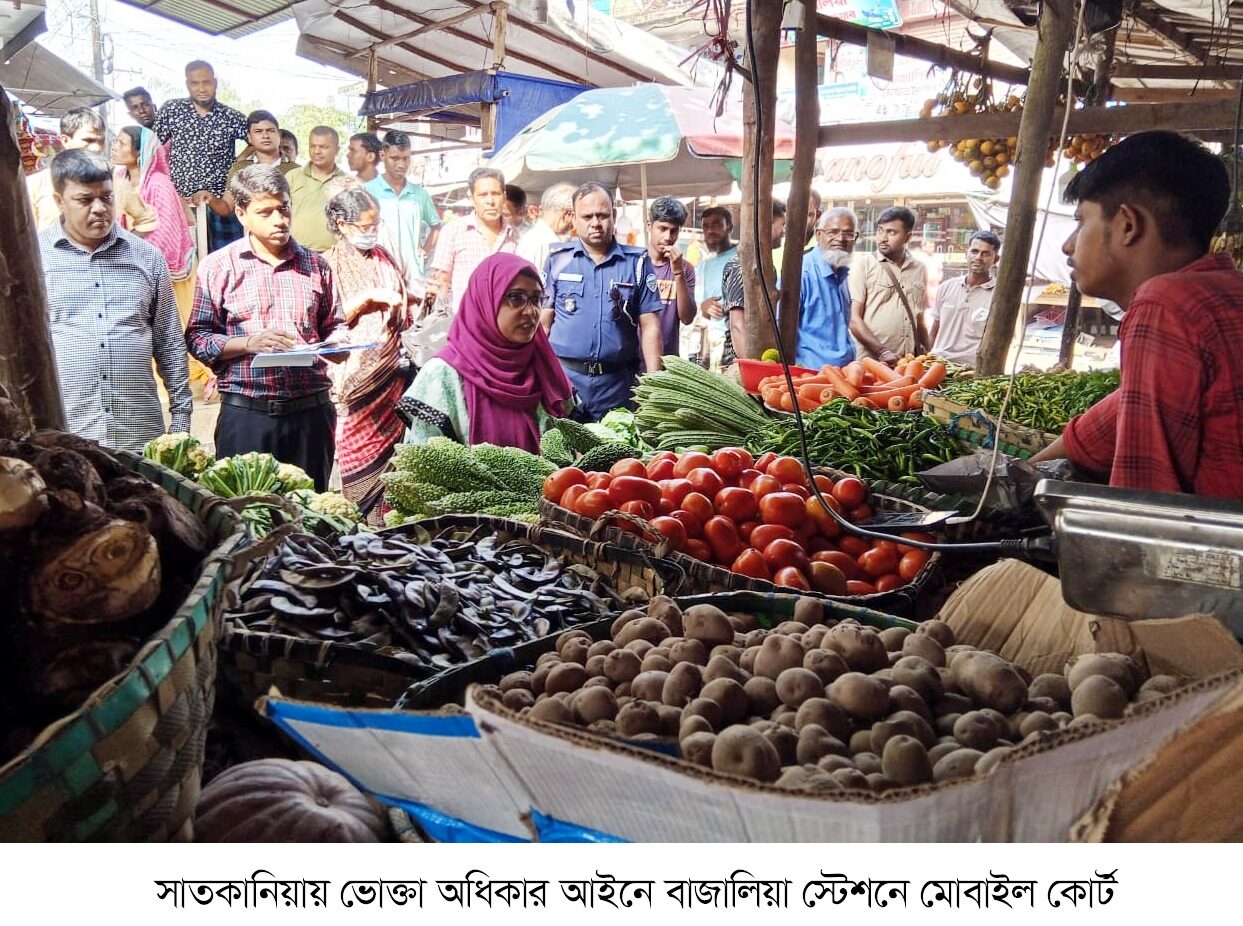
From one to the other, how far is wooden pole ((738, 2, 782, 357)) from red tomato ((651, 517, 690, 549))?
1509mm

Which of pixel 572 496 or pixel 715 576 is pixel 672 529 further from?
pixel 572 496

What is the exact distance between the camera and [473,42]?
10781 millimetres

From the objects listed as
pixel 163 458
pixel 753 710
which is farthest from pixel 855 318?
pixel 753 710

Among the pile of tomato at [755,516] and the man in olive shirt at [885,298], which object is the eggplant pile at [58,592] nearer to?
the pile of tomato at [755,516]

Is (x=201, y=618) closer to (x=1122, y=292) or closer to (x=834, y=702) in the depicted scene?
(x=834, y=702)

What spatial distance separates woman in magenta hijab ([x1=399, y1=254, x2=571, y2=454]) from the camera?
179 inches

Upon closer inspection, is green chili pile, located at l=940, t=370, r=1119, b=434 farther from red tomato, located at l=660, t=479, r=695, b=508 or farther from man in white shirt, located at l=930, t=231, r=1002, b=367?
man in white shirt, located at l=930, t=231, r=1002, b=367

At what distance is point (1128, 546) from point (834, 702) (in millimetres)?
475

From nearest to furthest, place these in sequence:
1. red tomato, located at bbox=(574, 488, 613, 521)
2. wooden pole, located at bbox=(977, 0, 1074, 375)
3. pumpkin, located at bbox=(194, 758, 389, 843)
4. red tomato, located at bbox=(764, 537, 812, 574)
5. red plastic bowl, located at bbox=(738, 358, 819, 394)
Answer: pumpkin, located at bbox=(194, 758, 389, 843) < red tomato, located at bbox=(764, 537, 812, 574) < red tomato, located at bbox=(574, 488, 613, 521) < wooden pole, located at bbox=(977, 0, 1074, 375) < red plastic bowl, located at bbox=(738, 358, 819, 394)

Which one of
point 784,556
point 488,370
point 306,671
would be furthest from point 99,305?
point 784,556

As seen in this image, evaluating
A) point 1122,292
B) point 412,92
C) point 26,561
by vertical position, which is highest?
point 412,92

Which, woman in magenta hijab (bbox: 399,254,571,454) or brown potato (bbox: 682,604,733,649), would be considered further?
woman in magenta hijab (bbox: 399,254,571,454)

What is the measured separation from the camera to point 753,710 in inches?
54.2

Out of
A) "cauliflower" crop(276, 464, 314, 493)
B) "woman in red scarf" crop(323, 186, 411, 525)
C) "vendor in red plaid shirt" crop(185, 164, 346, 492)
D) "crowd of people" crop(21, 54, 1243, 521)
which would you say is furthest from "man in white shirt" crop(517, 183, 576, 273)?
"cauliflower" crop(276, 464, 314, 493)
